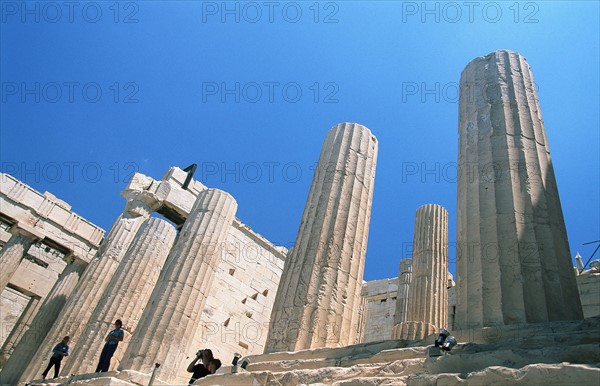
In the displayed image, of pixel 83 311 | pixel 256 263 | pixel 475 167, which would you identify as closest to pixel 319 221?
pixel 475 167

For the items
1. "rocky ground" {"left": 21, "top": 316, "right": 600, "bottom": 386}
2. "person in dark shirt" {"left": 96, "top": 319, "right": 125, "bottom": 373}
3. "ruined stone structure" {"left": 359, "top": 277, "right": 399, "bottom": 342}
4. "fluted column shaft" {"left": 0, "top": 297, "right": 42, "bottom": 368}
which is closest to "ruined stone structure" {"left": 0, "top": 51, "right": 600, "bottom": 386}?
"rocky ground" {"left": 21, "top": 316, "right": 600, "bottom": 386}

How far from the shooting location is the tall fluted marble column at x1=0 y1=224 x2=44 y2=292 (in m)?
20.6

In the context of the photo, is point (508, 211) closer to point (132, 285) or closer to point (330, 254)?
point (330, 254)

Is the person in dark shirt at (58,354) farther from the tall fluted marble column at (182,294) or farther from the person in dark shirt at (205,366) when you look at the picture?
the person in dark shirt at (205,366)

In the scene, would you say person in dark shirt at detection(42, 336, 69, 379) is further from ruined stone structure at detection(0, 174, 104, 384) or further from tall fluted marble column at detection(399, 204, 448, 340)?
tall fluted marble column at detection(399, 204, 448, 340)

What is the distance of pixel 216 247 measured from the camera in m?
15.0

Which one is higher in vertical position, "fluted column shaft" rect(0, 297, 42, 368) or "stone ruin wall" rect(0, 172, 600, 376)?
"stone ruin wall" rect(0, 172, 600, 376)

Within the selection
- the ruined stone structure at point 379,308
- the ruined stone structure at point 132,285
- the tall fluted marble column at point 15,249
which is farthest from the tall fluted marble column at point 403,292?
the tall fluted marble column at point 15,249

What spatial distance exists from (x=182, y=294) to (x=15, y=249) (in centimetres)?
1234

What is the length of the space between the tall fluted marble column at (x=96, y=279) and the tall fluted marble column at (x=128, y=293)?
42.9 inches

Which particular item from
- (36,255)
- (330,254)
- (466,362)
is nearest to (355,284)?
(330,254)

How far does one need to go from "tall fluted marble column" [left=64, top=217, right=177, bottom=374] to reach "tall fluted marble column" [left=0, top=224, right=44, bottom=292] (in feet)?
24.4

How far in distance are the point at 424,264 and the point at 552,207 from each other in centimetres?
827

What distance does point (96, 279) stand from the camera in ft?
58.6
